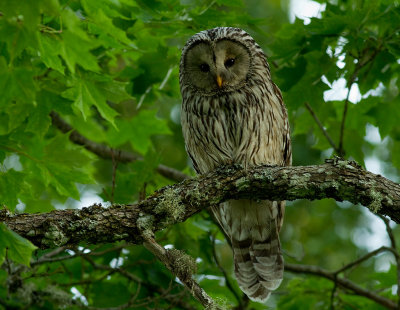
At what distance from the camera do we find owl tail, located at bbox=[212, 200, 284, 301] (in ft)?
15.7

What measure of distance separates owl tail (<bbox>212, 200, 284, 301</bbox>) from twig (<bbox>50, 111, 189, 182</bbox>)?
2.49ft

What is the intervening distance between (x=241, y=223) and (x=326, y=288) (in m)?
0.98

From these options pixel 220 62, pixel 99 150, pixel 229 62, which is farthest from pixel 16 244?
pixel 99 150

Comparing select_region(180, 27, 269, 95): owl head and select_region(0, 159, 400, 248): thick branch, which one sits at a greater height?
select_region(180, 27, 269, 95): owl head

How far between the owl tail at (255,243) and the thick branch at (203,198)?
1.29 meters

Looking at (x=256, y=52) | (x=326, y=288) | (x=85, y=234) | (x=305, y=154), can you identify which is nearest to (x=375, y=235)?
(x=305, y=154)

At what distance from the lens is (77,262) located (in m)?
4.87

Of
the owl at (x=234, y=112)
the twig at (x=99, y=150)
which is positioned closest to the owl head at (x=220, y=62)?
the owl at (x=234, y=112)

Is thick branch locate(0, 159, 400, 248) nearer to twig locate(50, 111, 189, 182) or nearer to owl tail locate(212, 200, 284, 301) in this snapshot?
owl tail locate(212, 200, 284, 301)

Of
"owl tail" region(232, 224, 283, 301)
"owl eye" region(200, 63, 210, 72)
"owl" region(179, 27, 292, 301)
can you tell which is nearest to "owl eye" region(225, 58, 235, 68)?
"owl" region(179, 27, 292, 301)

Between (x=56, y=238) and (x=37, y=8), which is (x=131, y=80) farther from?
(x=37, y=8)

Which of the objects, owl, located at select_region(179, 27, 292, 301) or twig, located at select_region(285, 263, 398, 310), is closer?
owl, located at select_region(179, 27, 292, 301)

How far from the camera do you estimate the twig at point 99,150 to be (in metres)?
5.48

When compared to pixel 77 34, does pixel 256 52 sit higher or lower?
higher
